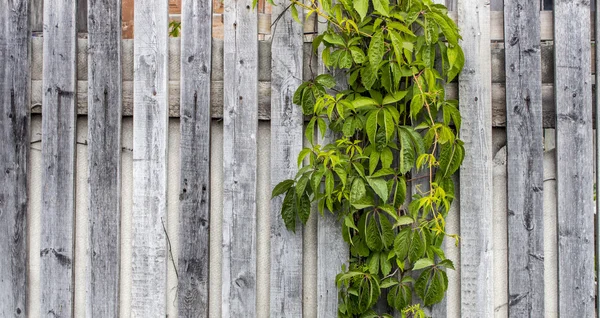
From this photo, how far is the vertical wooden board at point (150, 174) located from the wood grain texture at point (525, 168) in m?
1.28

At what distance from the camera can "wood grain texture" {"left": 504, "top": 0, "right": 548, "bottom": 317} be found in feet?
6.88

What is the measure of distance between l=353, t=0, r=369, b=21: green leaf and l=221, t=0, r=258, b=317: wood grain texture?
0.41 m

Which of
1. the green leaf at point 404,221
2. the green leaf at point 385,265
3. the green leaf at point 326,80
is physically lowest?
the green leaf at point 385,265

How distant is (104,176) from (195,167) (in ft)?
1.16

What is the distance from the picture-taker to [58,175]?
2199mm

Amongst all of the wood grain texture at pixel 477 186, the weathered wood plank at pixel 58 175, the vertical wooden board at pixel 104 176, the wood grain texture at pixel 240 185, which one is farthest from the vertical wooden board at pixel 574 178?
the weathered wood plank at pixel 58 175

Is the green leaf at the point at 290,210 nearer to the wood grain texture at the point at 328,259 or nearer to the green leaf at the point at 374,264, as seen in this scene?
the wood grain texture at the point at 328,259

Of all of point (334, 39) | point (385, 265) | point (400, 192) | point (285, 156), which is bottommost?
point (385, 265)

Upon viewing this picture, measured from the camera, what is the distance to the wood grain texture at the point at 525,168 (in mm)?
2098

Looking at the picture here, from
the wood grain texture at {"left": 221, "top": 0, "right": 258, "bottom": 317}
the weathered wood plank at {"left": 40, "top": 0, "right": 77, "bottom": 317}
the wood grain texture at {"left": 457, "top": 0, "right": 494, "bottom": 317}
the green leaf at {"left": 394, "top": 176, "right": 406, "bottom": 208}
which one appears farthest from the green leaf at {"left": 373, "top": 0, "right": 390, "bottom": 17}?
the weathered wood plank at {"left": 40, "top": 0, "right": 77, "bottom": 317}

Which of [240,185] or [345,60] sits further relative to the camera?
[240,185]

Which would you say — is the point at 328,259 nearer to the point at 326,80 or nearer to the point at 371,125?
the point at 371,125

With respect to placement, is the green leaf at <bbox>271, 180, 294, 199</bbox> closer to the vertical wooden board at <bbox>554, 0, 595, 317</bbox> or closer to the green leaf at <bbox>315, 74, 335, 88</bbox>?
the green leaf at <bbox>315, 74, 335, 88</bbox>

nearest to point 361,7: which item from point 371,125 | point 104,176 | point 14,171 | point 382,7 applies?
point 382,7
